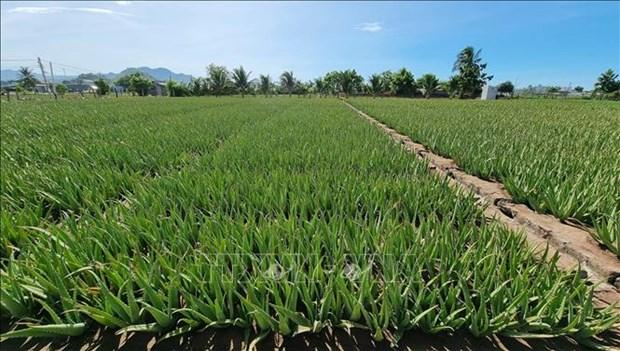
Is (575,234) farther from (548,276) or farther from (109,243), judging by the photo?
(109,243)

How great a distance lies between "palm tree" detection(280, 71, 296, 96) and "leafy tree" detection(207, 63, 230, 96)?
1218 centimetres

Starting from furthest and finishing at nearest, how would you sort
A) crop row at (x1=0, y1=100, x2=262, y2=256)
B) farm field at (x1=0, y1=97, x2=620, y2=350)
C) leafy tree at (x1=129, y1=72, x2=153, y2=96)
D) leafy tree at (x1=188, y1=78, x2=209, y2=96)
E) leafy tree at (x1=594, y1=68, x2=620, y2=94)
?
leafy tree at (x1=129, y1=72, x2=153, y2=96) → leafy tree at (x1=188, y1=78, x2=209, y2=96) → leafy tree at (x1=594, y1=68, x2=620, y2=94) → crop row at (x1=0, y1=100, x2=262, y2=256) → farm field at (x1=0, y1=97, x2=620, y2=350)

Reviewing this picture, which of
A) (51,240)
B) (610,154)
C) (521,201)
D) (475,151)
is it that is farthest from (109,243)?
(610,154)

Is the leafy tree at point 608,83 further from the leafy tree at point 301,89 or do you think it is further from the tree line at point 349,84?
the leafy tree at point 301,89

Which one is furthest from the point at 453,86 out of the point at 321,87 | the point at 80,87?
the point at 80,87

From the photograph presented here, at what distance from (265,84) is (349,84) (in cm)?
1619

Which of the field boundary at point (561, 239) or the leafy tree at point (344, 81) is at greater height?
the leafy tree at point (344, 81)

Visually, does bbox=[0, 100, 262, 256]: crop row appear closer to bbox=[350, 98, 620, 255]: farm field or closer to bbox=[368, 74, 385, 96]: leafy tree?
bbox=[350, 98, 620, 255]: farm field

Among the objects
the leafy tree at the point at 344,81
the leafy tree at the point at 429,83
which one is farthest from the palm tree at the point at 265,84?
the leafy tree at the point at 429,83

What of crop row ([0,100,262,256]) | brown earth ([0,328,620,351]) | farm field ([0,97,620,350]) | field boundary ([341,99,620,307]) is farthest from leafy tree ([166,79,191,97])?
brown earth ([0,328,620,351])

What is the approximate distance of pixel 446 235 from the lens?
1.78 meters

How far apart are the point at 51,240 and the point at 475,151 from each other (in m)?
4.65

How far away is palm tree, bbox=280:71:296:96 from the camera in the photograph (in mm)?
60938

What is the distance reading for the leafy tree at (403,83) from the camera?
51219 mm
